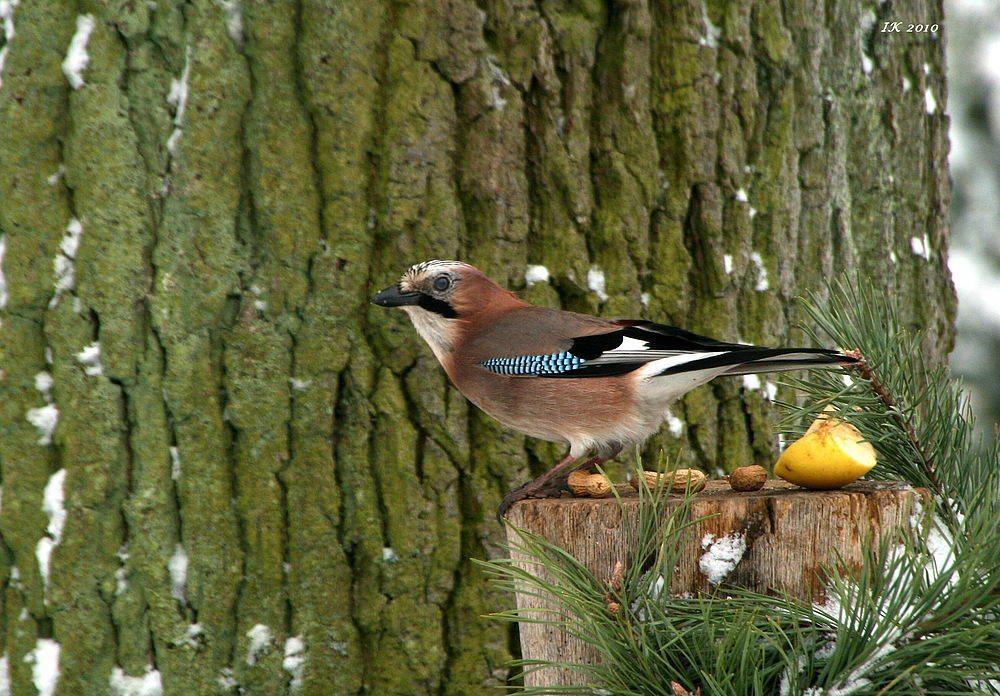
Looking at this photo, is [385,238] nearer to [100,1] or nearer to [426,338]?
[426,338]

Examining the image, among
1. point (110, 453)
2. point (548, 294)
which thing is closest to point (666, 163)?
point (548, 294)

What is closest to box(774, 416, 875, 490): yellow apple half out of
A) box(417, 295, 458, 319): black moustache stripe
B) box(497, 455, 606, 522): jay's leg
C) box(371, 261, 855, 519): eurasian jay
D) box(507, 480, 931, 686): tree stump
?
box(507, 480, 931, 686): tree stump

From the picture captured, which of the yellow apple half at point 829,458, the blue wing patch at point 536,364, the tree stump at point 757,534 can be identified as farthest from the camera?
the blue wing patch at point 536,364

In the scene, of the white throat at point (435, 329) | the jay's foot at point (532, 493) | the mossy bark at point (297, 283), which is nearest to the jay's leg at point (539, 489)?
the jay's foot at point (532, 493)

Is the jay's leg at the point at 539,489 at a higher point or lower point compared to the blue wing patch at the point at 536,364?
lower

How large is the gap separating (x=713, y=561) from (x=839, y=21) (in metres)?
2.48

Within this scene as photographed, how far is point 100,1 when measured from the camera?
7.34ft

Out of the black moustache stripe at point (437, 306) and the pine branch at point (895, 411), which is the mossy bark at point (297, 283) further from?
the pine branch at point (895, 411)

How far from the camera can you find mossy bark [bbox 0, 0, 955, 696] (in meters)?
2.22

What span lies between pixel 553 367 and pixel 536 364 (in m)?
0.05

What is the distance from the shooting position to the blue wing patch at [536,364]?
2.33 metres

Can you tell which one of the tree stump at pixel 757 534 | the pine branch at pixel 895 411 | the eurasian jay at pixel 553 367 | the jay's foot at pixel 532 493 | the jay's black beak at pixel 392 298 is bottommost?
the tree stump at pixel 757 534

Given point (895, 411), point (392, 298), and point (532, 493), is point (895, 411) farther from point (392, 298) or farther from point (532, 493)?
point (392, 298)

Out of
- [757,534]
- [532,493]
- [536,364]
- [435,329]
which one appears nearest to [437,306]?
[435,329]
